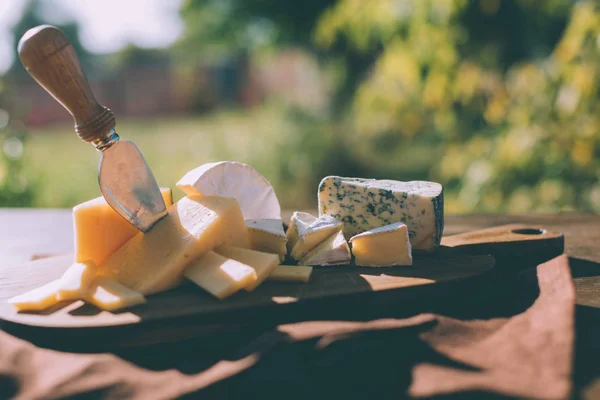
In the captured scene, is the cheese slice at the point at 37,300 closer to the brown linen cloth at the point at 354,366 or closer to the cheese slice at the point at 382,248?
the brown linen cloth at the point at 354,366

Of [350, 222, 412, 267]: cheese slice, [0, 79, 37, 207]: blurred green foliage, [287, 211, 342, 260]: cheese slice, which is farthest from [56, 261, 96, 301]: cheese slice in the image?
[0, 79, 37, 207]: blurred green foliage

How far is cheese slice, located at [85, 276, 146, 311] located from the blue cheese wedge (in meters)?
0.89

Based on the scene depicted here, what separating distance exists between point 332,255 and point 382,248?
0.59ft

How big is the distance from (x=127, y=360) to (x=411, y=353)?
753mm

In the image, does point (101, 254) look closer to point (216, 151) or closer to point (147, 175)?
point (147, 175)

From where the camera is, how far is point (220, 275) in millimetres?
1546

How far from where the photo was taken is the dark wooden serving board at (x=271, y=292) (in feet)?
4.69

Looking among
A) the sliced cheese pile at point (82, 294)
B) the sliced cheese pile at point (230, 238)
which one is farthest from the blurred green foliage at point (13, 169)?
the sliced cheese pile at point (82, 294)

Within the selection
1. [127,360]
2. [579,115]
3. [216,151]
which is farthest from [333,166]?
[127,360]

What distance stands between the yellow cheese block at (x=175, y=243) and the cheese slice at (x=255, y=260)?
0.06m

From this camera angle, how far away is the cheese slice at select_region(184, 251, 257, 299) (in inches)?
59.1

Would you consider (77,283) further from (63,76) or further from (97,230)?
(63,76)

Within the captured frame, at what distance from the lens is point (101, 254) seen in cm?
175

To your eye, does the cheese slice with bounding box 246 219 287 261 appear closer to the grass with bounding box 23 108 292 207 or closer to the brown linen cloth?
the brown linen cloth
